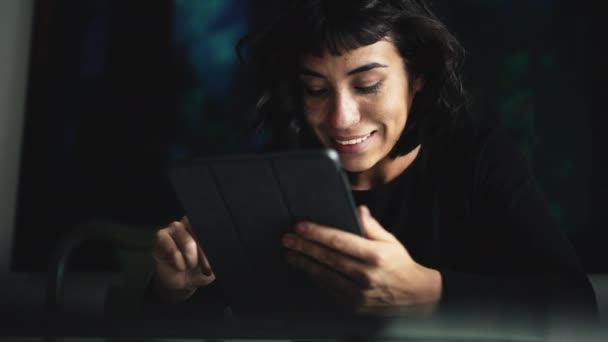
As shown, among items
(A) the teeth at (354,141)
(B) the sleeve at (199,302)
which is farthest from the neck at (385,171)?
(B) the sleeve at (199,302)

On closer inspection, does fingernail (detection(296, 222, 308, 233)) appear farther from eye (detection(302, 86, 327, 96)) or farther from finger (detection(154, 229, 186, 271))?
eye (detection(302, 86, 327, 96))

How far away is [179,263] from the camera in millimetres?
881

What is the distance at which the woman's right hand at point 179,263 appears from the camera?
87 cm

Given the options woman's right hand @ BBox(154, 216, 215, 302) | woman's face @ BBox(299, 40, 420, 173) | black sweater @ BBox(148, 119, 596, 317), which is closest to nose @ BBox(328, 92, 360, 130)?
woman's face @ BBox(299, 40, 420, 173)

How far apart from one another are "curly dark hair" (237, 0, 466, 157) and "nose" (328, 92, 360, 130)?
0.08m

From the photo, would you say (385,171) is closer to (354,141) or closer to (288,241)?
(354,141)

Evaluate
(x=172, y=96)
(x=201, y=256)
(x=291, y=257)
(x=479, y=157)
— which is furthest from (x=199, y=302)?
(x=172, y=96)

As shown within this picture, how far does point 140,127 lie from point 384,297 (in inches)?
58.0

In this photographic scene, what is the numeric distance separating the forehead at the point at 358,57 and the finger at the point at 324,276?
0.40 metres

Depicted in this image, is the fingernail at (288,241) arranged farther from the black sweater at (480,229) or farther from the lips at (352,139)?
the lips at (352,139)

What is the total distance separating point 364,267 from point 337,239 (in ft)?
0.19

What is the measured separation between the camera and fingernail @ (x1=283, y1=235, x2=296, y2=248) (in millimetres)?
707

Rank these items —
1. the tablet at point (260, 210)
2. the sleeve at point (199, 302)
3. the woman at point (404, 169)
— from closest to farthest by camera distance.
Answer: the tablet at point (260, 210), the woman at point (404, 169), the sleeve at point (199, 302)

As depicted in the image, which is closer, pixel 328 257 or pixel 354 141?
pixel 328 257
